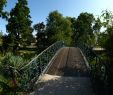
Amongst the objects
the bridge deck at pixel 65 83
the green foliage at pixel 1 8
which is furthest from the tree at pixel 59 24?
the bridge deck at pixel 65 83

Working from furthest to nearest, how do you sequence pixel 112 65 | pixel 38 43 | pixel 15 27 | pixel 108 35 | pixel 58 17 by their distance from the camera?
1. pixel 58 17
2. pixel 38 43
3. pixel 15 27
4. pixel 108 35
5. pixel 112 65

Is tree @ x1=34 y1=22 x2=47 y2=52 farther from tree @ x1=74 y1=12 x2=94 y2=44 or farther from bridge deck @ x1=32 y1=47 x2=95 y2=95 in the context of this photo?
bridge deck @ x1=32 y1=47 x2=95 y2=95

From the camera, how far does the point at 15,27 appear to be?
57.7m

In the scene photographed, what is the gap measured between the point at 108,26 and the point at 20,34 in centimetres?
4160

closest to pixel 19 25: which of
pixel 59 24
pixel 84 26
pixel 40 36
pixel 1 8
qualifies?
pixel 40 36

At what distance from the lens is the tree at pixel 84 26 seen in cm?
8222

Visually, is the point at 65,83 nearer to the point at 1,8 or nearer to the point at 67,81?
the point at 67,81

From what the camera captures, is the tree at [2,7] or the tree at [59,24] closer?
the tree at [2,7]

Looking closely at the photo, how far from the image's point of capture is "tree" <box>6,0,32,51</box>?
186 ft

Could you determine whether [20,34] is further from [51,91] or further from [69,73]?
[51,91]

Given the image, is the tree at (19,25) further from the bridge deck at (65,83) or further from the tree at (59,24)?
the bridge deck at (65,83)

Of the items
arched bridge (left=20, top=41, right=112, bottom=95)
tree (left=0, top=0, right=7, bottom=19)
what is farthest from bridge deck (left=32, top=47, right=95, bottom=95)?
tree (left=0, top=0, right=7, bottom=19)

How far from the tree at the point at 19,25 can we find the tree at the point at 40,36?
775cm

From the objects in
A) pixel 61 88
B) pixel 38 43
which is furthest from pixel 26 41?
pixel 61 88
